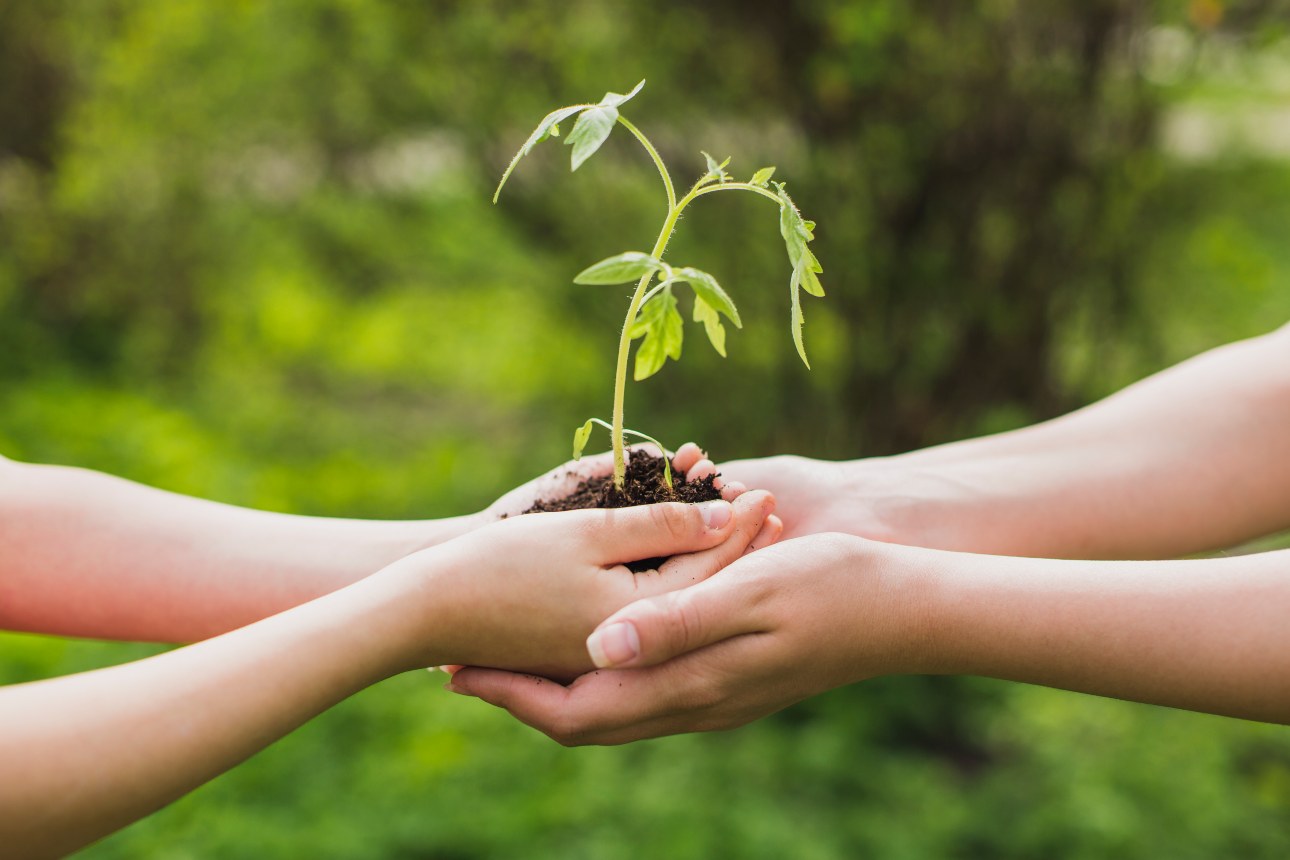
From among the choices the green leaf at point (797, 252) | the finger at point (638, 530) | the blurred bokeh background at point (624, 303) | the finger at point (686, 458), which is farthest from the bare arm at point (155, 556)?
the blurred bokeh background at point (624, 303)

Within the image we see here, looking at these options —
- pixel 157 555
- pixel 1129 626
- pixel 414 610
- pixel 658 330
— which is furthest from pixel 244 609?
pixel 1129 626

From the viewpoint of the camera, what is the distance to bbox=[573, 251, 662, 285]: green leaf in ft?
5.14

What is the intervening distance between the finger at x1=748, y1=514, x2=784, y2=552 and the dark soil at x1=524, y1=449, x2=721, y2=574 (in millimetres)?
99

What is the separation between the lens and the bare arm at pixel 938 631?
169 centimetres

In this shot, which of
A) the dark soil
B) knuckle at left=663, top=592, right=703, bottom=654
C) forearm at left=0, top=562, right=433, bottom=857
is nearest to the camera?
forearm at left=0, top=562, right=433, bottom=857

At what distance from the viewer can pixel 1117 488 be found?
2.21 meters

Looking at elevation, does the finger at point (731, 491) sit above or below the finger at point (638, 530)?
above

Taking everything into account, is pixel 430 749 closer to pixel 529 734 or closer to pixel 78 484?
pixel 529 734

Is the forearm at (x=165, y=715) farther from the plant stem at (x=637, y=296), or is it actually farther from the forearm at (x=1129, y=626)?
the forearm at (x=1129, y=626)

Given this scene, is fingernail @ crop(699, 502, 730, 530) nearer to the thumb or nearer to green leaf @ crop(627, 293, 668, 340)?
the thumb

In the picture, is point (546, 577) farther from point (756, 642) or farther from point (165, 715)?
point (165, 715)

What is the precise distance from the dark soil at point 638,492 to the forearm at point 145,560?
0.23m

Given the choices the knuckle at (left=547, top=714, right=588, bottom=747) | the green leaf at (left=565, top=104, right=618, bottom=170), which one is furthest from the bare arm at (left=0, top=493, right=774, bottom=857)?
the green leaf at (left=565, top=104, right=618, bottom=170)

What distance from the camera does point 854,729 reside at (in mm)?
3850
